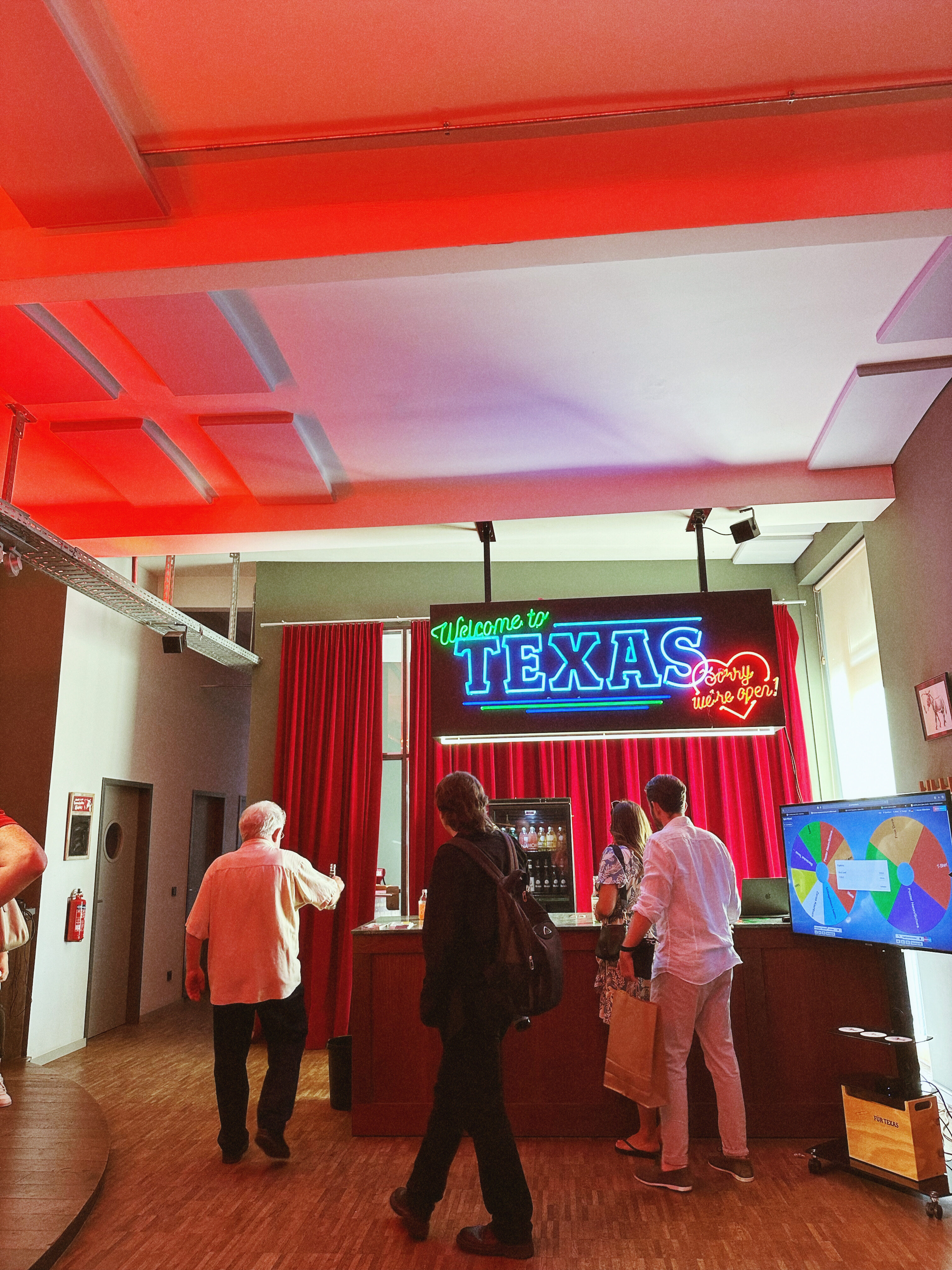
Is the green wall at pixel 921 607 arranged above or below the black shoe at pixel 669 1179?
above

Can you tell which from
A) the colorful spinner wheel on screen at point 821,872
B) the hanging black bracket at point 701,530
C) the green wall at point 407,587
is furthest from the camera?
the green wall at point 407,587

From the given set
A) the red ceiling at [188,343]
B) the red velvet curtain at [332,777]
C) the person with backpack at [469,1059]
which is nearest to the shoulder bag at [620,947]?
the person with backpack at [469,1059]

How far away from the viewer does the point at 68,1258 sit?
3.01 meters

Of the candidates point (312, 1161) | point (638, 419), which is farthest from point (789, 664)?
point (312, 1161)

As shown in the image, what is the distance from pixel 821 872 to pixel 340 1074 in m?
2.86

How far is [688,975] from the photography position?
372cm

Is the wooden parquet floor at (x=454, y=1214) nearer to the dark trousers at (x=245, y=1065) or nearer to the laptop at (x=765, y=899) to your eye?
the dark trousers at (x=245, y=1065)

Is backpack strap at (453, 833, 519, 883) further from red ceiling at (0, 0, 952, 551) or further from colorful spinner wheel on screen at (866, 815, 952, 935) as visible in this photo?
red ceiling at (0, 0, 952, 551)

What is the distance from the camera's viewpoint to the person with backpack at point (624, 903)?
401cm

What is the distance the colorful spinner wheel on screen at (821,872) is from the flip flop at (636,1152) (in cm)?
132

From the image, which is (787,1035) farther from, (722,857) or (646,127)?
(646,127)

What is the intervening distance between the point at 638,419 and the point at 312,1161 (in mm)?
3962

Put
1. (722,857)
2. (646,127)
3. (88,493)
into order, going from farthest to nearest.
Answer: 1. (88,493)
2. (722,857)
3. (646,127)

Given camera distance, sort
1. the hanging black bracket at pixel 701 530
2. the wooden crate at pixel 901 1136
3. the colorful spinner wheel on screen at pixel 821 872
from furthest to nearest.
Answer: the hanging black bracket at pixel 701 530 < the colorful spinner wheel on screen at pixel 821 872 < the wooden crate at pixel 901 1136
